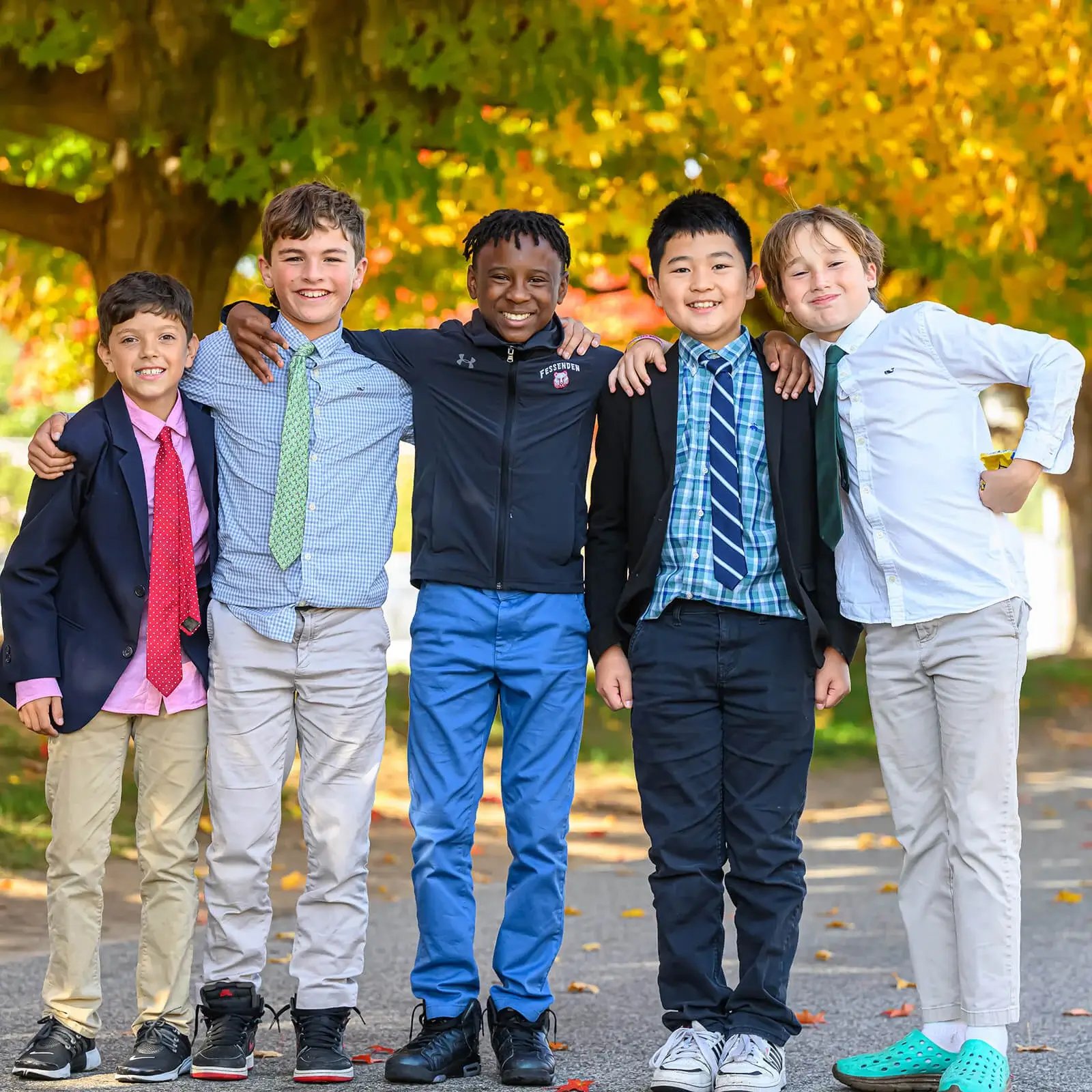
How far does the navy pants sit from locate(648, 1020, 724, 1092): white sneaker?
0.15 feet

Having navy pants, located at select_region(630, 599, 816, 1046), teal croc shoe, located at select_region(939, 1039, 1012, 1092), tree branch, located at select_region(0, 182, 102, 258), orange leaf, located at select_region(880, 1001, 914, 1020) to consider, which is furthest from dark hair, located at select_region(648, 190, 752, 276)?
tree branch, located at select_region(0, 182, 102, 258)

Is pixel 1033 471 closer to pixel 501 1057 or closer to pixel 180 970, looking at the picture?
pixel 501 1057

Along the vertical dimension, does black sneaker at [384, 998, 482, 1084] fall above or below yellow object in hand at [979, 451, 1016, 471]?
below

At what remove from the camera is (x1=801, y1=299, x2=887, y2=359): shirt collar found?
12.9 feet

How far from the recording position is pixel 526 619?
392 cm

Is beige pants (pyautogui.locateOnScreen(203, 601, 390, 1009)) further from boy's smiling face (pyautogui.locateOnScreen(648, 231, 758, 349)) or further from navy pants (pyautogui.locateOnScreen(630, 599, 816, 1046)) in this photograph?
boy's smiling face (pyautogui.locateOnScreen(648, 231, 758, 349))

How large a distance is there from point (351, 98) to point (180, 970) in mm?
4086

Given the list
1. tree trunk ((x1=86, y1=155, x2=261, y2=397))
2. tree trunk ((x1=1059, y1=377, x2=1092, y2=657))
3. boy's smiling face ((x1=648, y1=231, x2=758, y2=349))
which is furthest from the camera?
tree trunk ((x1=1059, y1=377, x2=1092, y2=657))

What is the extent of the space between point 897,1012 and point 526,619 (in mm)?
1758

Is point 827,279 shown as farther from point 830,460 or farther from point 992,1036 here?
point 992,1036

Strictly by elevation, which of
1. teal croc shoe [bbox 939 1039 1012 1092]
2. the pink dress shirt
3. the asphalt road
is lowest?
the asphalt road

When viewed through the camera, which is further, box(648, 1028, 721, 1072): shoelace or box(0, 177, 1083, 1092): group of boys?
box(0, 177, 1083, 1092): group of boys

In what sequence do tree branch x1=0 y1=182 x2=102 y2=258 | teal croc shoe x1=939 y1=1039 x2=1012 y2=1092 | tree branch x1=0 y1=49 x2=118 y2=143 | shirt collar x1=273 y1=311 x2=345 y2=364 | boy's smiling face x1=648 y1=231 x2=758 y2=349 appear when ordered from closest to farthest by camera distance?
teal croc shoe x1=939 y1=1039 x2=1012 y2=1092
boy's smiling face x1=648 y1=231 x2=758 y2=349
shirt collar x1=273 y1=311 x2=345 y2=364
tree branch x1=0 y1=49 x2=118 y2=143
tree branch x1=0 y1=182 x2=102 y2=258

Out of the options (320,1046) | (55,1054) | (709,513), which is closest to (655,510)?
(709,513)
